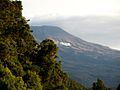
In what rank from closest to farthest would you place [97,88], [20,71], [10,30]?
[20,71], [10,30], [97,88]

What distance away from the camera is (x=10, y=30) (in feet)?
164

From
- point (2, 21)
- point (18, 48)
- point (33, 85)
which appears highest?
point (2, 21)

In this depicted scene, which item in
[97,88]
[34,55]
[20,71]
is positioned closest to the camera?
[20,71]

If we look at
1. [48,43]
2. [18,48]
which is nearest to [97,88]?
[48,43]

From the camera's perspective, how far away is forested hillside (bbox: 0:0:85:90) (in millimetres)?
46156

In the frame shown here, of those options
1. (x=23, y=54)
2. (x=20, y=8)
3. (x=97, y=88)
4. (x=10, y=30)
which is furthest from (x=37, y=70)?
(x=97, y=88)

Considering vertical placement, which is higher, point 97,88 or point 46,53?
point 46,53

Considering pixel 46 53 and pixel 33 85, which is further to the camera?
pixel 46 53

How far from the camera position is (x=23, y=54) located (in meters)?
51.2

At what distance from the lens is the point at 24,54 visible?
170ft

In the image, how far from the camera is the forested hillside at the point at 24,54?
4616 centimetres

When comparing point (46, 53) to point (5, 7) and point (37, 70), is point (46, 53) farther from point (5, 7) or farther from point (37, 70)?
point (5, 7)

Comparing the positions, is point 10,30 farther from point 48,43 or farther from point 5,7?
point 48,43

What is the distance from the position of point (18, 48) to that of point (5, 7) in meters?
5.60
